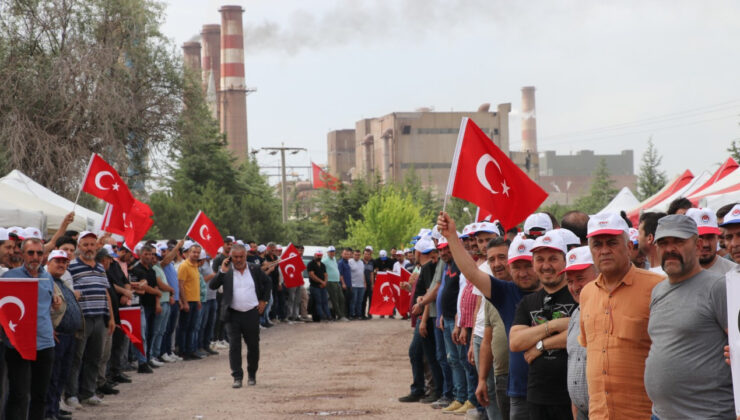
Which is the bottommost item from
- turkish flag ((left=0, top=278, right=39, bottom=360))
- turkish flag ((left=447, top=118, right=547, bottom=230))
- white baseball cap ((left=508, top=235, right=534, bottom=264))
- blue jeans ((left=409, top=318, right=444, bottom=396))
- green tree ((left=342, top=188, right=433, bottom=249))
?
blue jeans ((left=409, top=318, right=444, bottom=396))

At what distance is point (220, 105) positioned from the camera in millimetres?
96000

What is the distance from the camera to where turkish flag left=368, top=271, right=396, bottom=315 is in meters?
25.4

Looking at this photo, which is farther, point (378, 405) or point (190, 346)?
point (190, 346)

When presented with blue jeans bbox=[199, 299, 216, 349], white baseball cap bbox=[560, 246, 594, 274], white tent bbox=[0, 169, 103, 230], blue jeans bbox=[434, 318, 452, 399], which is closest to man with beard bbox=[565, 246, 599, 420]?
white baseball cap bbox=[560, 246, 594, 274]

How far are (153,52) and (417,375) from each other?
85.0 ft

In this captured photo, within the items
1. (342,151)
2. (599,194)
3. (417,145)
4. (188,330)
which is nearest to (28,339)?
(188,330)

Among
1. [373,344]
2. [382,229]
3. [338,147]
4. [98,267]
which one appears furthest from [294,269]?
[338,147]

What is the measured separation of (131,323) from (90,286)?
6.86 feet

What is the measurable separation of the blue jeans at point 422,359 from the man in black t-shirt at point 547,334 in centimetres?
685

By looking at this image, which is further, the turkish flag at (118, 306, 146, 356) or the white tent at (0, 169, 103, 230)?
the white tent at (0, 169, 103, 230)

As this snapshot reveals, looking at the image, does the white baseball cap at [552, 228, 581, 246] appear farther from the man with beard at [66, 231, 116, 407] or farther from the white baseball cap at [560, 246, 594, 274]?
the man with beard at [66, 231, 116, 407]

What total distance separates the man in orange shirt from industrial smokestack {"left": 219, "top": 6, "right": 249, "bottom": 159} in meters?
88.1

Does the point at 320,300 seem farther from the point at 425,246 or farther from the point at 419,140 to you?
the point at 419,140

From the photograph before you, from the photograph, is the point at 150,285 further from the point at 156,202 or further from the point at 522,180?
the point at 156,202
